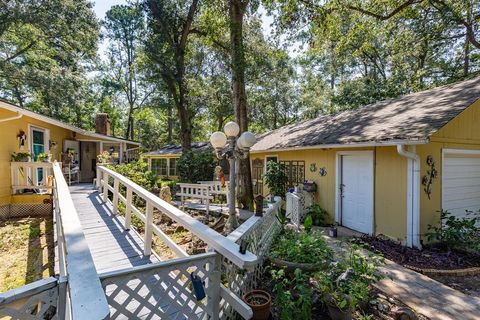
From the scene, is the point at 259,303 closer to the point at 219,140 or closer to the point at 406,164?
the point at 219,140

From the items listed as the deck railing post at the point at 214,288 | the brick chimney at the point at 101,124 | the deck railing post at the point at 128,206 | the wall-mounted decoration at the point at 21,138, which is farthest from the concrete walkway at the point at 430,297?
the brick chimney at the point at 101,124

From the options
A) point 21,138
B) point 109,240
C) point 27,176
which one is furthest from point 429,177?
point 21,138

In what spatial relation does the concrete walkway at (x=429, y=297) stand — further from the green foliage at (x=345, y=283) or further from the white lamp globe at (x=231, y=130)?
the white lamp globe at (x=231, y=130)

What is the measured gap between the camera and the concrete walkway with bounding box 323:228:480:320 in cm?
342

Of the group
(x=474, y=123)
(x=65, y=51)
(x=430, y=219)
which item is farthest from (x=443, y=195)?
(x=65, y=51)

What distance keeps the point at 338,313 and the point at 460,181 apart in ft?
→ 19.7

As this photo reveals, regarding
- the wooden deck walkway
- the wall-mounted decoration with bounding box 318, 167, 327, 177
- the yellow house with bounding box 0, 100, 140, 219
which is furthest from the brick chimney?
the wall-mounted decoration with bounding box 318, 167, 327, 177

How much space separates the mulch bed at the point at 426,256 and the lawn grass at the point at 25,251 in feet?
20.3

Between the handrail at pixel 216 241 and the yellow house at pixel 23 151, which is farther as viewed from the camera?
the yellow house at pixel 23 151

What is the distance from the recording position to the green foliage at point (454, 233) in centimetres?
564

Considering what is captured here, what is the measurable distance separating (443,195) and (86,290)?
24.6ft

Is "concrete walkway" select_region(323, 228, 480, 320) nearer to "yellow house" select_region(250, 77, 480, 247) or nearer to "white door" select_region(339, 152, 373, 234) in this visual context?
"yellow house" select_region(250, 77, 480, 247)

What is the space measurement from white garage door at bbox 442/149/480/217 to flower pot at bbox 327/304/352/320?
5.13 m

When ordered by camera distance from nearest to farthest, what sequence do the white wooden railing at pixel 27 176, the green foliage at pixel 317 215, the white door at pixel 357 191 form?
the white door at pixel 357 191
the white wooden railing at pixel 27 176
the green foliage at pixel 317 215
